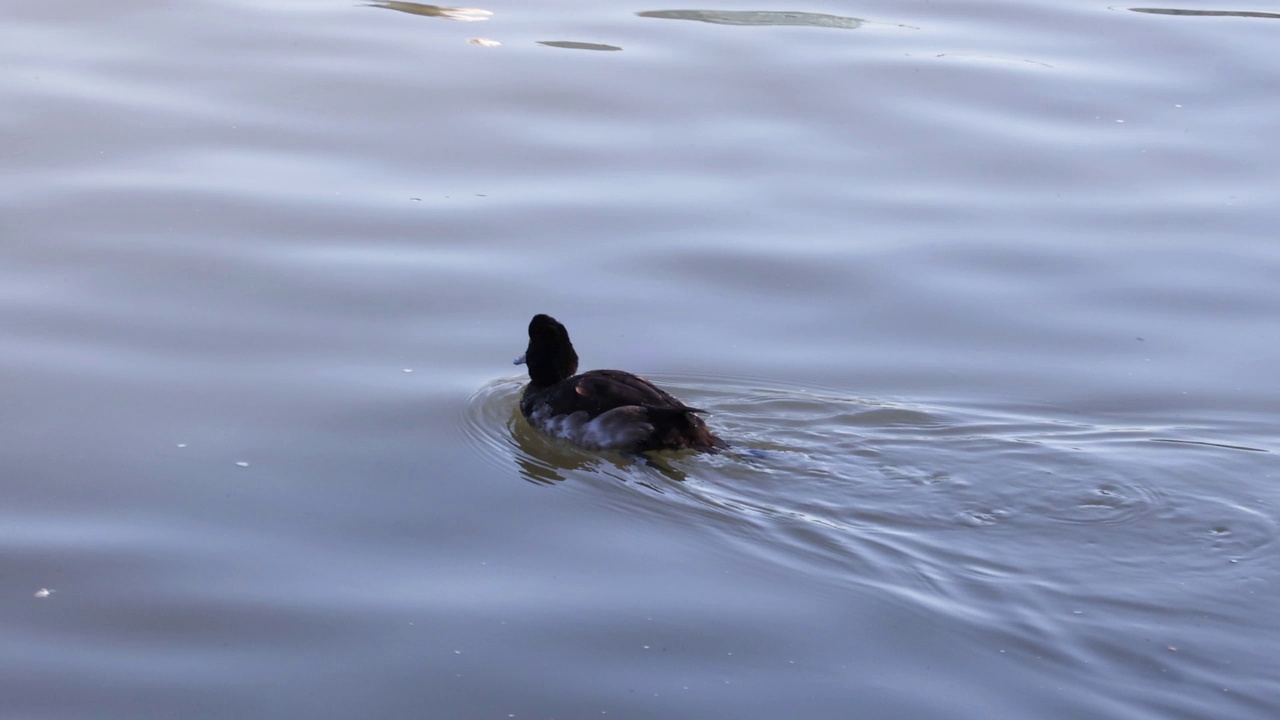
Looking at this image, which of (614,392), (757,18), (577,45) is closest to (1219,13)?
(757,18)

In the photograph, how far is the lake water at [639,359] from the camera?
600cm

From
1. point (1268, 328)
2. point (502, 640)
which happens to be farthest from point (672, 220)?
point (502, 640)

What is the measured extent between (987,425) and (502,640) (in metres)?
3.08

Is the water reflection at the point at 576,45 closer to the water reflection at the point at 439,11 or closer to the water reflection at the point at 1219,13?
the water reflection at the point at 439,11

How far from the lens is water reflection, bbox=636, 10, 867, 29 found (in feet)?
47.6

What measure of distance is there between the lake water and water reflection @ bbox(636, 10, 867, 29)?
0.22 feet

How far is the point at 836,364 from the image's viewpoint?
8.66m

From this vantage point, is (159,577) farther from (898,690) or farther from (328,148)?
(328,148)

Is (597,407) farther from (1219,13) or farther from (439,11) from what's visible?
(1219,13)

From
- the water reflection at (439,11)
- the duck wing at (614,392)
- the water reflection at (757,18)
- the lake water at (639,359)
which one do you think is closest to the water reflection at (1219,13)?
the lake water at (639,359)

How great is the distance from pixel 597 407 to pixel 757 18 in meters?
7.42

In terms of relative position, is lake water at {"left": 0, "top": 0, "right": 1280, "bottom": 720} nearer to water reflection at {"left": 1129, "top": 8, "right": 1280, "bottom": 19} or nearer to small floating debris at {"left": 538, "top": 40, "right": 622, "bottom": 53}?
small floating debris at {"left": 538, "top": 40, "right": 622, "bottom": 53}

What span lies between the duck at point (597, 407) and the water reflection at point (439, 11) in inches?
259

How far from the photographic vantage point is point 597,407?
8.09 m
